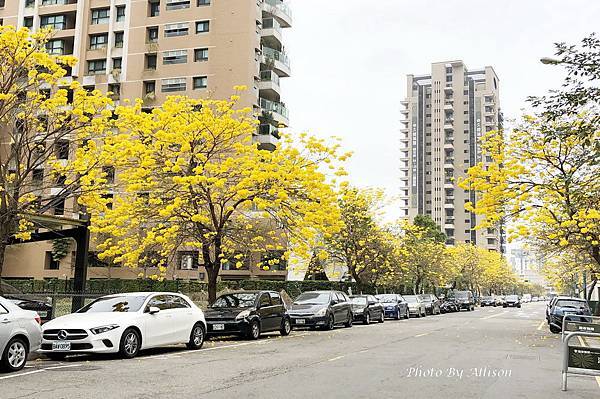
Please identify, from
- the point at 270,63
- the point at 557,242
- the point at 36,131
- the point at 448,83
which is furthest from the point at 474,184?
the point at 448,83

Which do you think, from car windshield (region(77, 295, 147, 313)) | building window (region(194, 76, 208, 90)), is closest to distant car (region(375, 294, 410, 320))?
car windshield (region(77, 295, 147, 313))

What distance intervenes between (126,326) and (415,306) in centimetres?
2874

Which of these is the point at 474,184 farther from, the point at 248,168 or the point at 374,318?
the point at 374,318

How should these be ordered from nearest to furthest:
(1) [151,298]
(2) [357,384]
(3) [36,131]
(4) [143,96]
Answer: (2) [357,384], (1) [151,298], (3) [36,131], (4) [143,96]

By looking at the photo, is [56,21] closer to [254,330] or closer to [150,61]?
[150,61]

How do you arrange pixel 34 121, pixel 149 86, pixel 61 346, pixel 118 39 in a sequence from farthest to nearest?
pixel 118 39 < pixel 149 86 < pixel 34 121 < pixel 61 346

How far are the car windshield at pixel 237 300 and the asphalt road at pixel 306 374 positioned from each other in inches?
96.9

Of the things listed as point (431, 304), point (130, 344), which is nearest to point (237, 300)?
point (130, 344)

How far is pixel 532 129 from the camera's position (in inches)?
908

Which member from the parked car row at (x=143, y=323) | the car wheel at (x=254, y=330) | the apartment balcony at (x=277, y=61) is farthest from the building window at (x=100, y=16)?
the car wheel at (x=254, y=330)

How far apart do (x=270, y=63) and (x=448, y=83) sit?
83.3 meters

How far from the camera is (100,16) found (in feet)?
182

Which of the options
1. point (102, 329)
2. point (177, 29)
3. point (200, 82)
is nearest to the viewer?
point (102, 329)

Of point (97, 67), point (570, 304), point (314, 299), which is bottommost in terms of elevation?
point (570, 304)
